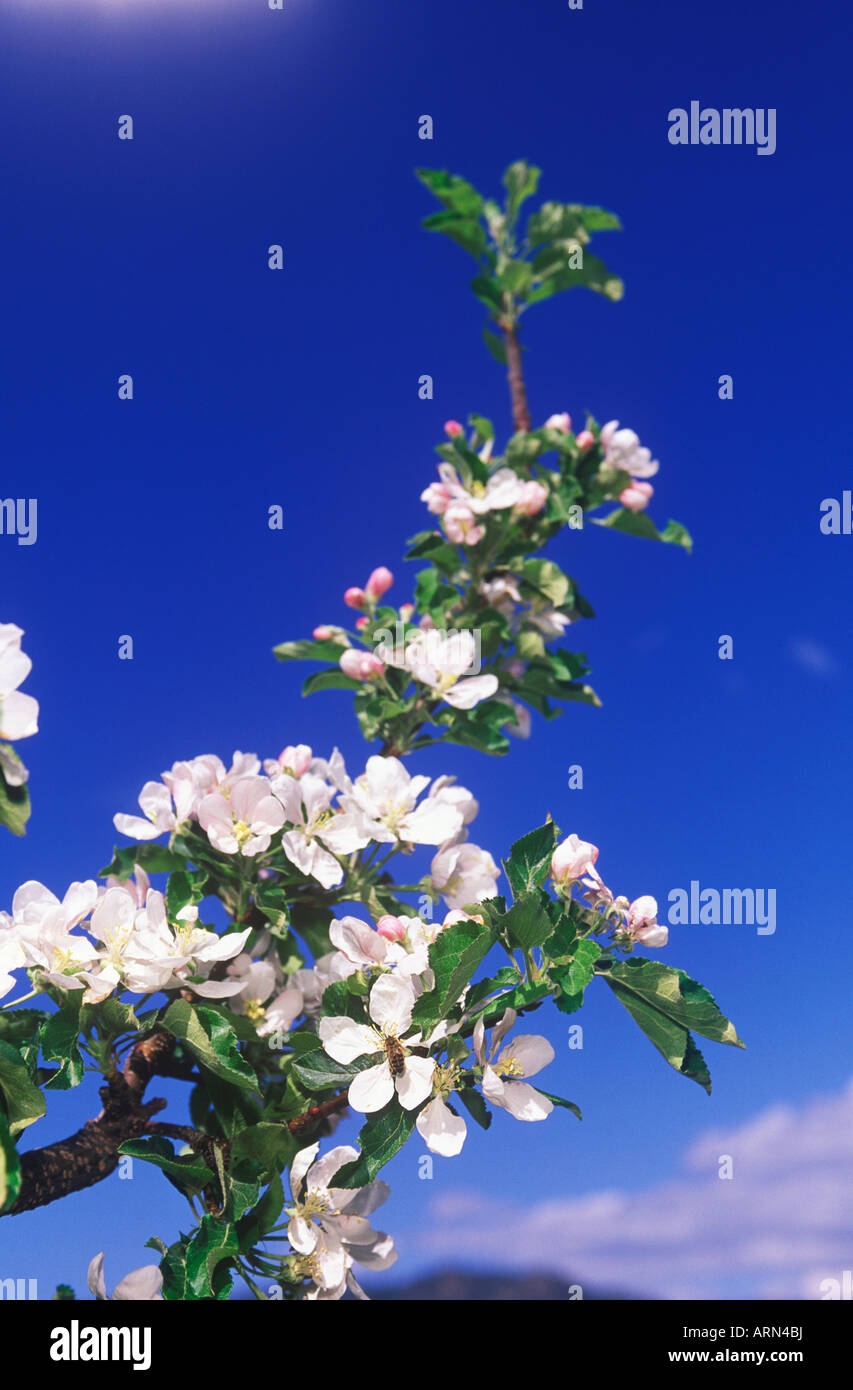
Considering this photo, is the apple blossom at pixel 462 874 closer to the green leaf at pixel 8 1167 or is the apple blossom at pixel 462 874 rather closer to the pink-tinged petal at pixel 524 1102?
the pink-tinged petal at pixel 524 1102

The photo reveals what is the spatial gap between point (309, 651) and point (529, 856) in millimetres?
1116

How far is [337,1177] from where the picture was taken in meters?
1.40

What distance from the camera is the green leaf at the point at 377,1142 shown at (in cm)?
139

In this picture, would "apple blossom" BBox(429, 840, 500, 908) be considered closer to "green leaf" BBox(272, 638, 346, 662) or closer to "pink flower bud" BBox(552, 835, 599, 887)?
"pink flower bud" BBox(552, 835, 599, 887)

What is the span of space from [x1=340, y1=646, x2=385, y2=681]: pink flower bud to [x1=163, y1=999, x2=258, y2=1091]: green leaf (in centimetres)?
89

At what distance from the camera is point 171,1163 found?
151 centimetres

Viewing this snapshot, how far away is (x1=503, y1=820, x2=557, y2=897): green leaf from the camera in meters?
1.48

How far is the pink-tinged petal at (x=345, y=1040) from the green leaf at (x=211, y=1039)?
0.13m

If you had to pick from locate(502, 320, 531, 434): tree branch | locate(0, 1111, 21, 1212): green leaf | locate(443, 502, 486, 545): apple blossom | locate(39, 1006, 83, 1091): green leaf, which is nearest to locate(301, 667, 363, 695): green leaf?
locate(443, 502, 486, 545): apple blossom

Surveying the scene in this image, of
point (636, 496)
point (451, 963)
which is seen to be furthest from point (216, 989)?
point (636, 496)

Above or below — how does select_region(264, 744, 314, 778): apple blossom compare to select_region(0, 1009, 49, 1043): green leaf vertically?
above

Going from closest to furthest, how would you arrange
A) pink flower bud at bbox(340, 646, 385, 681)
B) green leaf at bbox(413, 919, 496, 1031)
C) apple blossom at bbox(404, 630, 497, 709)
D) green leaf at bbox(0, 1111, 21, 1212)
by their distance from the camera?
1. green leaf at bbox(0, 1111, 21, 1212)
2. green leaf at bbox(413, 919, 496, 1031)
3. apple blossom at bbox(404, 630, 497, 709)
4. pink flower bud at bbox(340, 646, 385, 681)

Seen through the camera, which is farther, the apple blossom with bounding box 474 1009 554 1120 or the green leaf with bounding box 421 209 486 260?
the green leaf with bounding box 421 209 486 260
